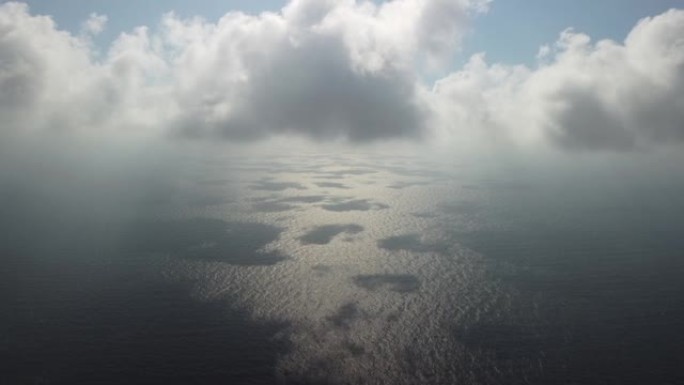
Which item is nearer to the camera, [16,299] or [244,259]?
[16,299]

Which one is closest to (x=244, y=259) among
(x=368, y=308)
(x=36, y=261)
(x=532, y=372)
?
(x=368, y=308)

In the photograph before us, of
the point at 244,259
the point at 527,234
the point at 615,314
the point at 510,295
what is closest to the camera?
the point at 615,314

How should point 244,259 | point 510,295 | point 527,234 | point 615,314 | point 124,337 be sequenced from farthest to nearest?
point 527,234
point 244,259
point 510,295
point 615,314
point 124,337

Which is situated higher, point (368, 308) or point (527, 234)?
point (527, 234)

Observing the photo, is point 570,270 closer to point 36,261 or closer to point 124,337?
point 124,337

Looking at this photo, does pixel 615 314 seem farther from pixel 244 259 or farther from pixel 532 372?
pixel 244 259

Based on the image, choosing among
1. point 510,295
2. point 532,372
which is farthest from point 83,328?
point 510,295
